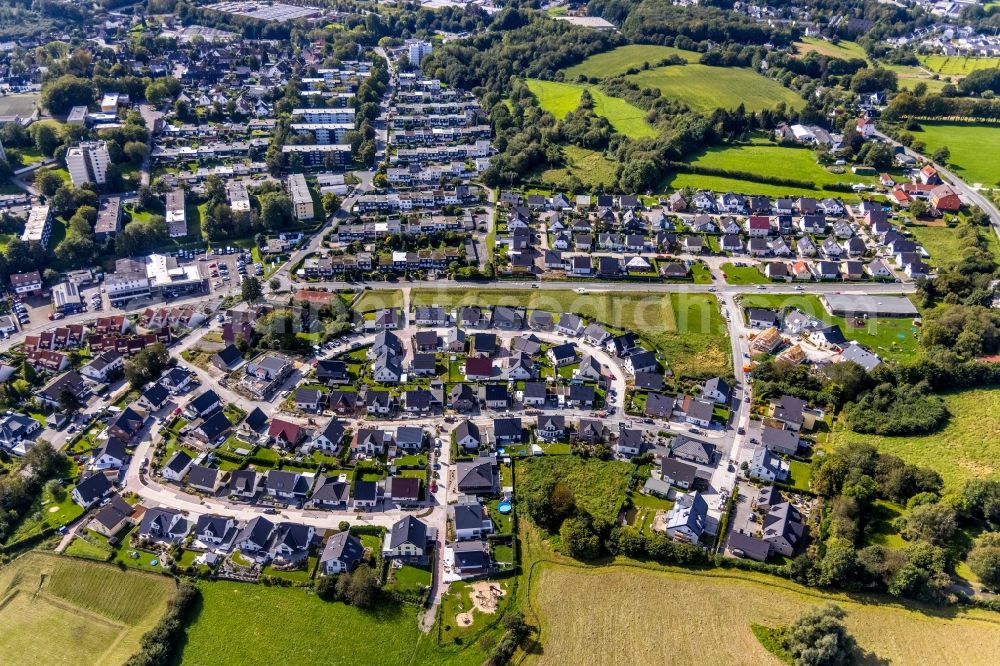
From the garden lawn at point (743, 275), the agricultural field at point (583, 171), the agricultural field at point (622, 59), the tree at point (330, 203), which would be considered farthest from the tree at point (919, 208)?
the tree at point (330, 203)

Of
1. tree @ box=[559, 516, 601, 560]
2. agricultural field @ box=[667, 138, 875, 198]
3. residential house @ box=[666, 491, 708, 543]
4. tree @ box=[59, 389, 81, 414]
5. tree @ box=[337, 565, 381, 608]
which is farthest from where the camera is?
agricultural field @ box=[667, 138, 875, 198]

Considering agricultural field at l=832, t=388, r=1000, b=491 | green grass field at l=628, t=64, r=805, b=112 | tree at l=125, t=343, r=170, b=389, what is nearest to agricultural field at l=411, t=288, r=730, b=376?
agricultural field at l=832, t=388, r=1000, b=491

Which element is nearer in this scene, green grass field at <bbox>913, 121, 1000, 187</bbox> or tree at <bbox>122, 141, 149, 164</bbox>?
tree at <bbox>122, 141, 149, 164</bbox>

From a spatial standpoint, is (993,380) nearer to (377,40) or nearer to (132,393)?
(132,393)

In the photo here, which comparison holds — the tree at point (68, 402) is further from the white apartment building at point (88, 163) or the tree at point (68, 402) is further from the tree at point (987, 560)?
the tree at point (987, 560)

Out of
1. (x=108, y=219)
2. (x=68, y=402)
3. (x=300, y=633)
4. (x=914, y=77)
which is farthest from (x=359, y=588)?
(x=914, y=77)

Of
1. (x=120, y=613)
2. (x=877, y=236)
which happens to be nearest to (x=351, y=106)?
(x=877, y=236)

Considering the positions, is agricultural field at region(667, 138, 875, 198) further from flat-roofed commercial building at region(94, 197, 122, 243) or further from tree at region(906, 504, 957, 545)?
flat-roofed commercial building at region(94, 197, 122, 243)

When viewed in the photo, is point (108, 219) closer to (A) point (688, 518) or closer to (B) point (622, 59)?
(A) point (688, 518)
